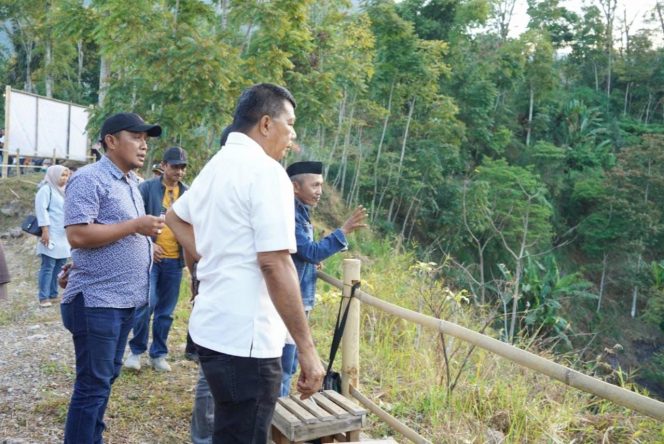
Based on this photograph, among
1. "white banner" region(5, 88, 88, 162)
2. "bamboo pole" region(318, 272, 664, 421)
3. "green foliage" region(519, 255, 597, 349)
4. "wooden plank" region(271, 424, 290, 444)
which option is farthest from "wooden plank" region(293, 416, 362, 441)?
"green foliage" region(519, 255, 597, 349)

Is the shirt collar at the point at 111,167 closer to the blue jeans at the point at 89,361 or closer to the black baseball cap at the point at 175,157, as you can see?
the blue jeans at the point at 89,361

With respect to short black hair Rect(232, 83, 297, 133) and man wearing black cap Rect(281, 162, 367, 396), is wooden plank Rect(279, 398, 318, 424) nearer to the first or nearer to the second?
man wearing black cap Rect(281, 162, 367, 396)

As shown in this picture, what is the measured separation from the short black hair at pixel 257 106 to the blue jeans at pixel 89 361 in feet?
3.58

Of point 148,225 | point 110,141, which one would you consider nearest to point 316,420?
point 148,225

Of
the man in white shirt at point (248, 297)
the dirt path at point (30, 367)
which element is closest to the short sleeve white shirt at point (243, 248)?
the man in white shirt at point (248, 297)

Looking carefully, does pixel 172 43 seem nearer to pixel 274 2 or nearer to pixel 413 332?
pixel 274 2

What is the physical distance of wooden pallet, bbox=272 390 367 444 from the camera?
260 cm

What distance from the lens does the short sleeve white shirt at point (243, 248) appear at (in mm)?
1762

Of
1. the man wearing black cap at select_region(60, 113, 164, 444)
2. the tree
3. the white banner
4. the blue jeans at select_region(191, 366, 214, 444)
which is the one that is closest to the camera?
the man wearing black cap at select_region(60, 113, 164, 444)

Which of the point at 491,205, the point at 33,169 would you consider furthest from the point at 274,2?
the point at 491,205

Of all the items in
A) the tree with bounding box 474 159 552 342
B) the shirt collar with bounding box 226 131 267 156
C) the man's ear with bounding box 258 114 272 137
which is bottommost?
the tree with bounding box 474 159 552 342

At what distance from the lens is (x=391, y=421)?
10.1 feet

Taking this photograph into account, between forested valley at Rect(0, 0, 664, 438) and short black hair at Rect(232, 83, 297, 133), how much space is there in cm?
491

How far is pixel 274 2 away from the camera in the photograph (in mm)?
7820
